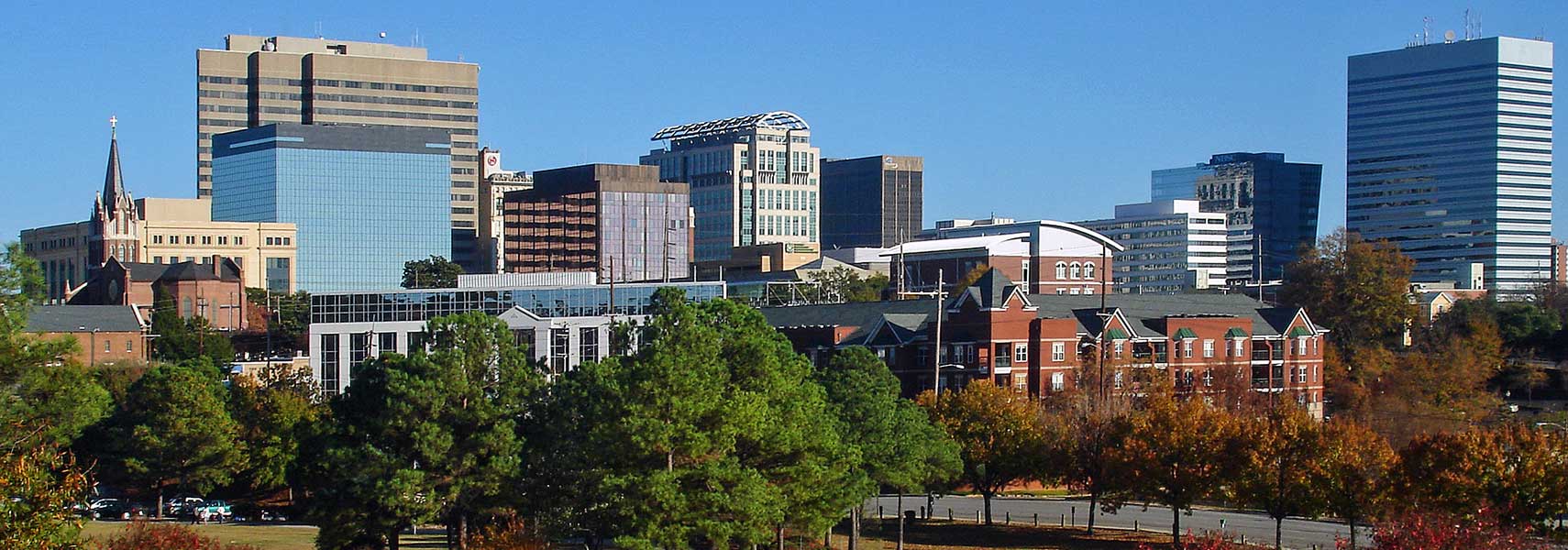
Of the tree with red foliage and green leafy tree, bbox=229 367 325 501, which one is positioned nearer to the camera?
the tree with red foliage

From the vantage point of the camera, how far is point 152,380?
85000 millimetres

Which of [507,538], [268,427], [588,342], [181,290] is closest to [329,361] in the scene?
[588,342]

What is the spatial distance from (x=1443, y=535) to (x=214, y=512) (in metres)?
62.4

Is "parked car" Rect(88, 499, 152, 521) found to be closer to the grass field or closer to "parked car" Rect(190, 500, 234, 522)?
"parked car" Rect(190, 500, 234, 522)

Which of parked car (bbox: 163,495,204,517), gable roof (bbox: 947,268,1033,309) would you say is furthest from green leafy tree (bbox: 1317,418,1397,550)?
parked car (bbox: 163,495,204,517)

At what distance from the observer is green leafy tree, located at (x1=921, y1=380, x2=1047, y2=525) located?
84.4 m

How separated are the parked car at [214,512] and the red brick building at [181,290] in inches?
3691

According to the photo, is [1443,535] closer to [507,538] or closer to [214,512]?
[507,538]

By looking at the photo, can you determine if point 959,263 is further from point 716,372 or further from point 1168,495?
point 716,372

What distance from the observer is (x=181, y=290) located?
18188cm

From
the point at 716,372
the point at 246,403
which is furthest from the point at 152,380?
the point at 716,372

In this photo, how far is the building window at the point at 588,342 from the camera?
128 meters

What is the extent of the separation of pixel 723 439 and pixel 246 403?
43.3 meters

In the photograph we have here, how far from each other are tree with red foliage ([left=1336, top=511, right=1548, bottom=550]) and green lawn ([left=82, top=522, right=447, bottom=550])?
1507 inches
